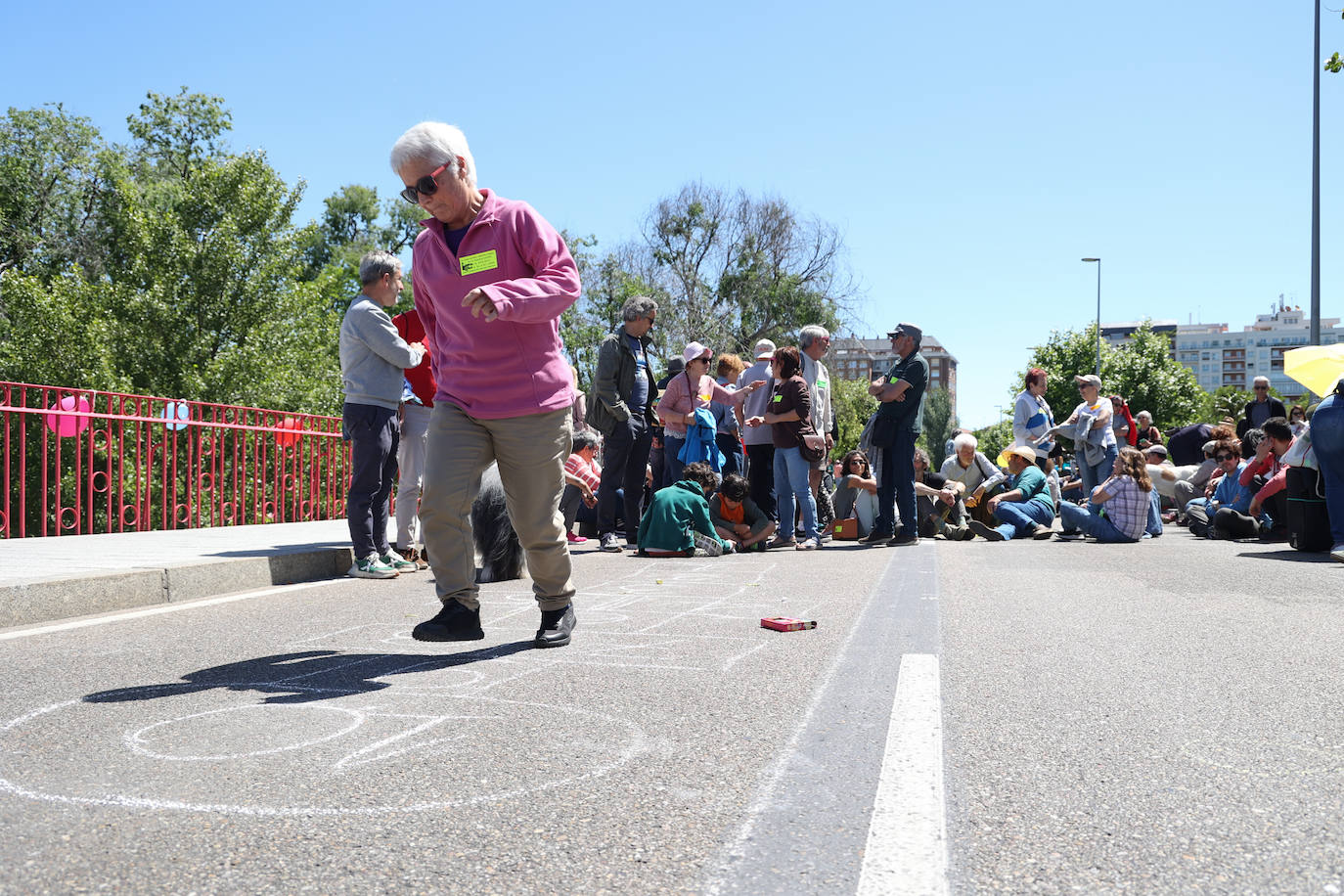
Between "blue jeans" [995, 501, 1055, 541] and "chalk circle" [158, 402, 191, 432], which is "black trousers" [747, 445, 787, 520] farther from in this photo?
"chalk circle" [158, 402, 191, 432]

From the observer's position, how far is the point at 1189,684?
153 inches

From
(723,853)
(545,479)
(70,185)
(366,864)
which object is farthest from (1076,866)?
(70,185)

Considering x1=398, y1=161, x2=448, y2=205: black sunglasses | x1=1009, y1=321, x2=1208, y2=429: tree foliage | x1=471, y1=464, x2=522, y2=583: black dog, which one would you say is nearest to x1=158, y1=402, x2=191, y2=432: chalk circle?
x1=471, y1=464, x2=522, y2=583: black dog

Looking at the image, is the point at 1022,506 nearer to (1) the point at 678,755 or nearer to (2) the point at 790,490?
(2) the point at 790,490

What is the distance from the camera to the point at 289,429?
41.2 feet

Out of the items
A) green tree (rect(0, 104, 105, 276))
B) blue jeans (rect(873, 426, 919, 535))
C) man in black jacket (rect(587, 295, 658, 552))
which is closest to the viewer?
man in black jacket (rect(587, 295, 658, 552))

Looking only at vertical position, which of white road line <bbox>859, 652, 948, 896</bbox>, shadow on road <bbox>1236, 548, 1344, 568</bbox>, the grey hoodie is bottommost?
shadow on road <bbox>1236, 548, 1344, 568</bbox>

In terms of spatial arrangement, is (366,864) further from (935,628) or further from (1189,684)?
(935,628)

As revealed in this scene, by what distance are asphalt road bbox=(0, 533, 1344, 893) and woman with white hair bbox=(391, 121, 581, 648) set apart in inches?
18.6

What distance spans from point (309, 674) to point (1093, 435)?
39.3ft

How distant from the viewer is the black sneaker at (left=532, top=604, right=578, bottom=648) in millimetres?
4648

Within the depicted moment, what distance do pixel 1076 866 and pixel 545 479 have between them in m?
2.84

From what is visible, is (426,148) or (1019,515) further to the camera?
(1019,515)

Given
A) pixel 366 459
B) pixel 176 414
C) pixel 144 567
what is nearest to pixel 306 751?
pixel 144 567
